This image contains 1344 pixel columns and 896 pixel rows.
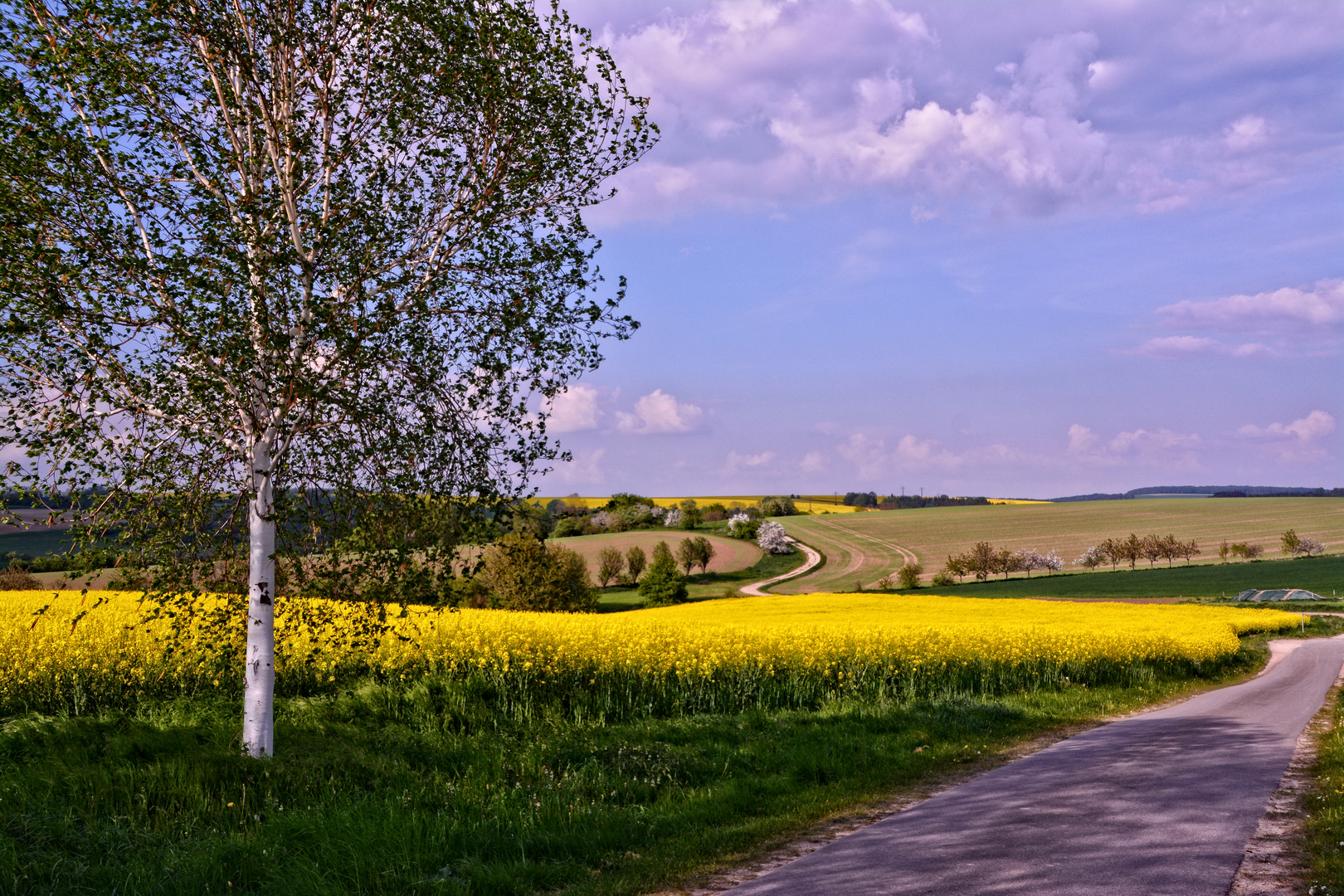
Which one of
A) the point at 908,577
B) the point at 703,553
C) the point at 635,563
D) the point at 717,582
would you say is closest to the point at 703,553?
the point at 703,553

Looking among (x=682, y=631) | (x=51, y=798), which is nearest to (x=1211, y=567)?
(x=682, y=631)

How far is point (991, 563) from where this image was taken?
285ft

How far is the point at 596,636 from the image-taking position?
16.1 m

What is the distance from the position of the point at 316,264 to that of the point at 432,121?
254cm

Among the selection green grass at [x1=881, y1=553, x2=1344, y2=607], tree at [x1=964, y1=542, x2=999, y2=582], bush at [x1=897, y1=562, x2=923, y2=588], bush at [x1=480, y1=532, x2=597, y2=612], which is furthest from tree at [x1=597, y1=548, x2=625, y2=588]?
tree at [x1=964, y1=542, x2=999, y2=582]

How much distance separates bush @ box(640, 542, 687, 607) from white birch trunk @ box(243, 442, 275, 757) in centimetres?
5832

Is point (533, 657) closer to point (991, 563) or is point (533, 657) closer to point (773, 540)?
point (991, 563)

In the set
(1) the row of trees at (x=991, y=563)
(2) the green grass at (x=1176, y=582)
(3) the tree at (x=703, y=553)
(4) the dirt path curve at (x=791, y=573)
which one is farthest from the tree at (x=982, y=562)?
(3) the tree at (x=703, y=553)

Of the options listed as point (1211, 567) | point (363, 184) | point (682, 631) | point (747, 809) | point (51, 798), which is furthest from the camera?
point (1211, 567)

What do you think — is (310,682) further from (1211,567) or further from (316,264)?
(1211,567)

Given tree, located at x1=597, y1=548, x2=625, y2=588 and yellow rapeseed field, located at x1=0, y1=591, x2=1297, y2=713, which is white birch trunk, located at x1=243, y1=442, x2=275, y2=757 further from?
tree, located at x1=597, y1=548, x2=625, y2=588

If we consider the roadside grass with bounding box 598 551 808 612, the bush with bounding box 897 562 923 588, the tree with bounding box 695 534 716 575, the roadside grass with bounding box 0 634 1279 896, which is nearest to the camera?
the roadside grass with bounding box 0 634 1279 896

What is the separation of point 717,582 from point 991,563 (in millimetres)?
29106

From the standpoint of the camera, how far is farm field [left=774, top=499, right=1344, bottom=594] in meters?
92.4
